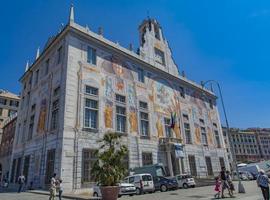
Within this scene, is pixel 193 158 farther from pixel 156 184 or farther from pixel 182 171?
pixel 156 184

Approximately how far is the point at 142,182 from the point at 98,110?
8.78 m

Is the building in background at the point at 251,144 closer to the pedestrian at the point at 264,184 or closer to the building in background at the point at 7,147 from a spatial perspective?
the building in background at the point at 7,147

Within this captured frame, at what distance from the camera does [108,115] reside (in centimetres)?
2523

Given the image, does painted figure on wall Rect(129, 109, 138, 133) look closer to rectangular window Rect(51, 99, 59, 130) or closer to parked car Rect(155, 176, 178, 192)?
parked car Rect(155, 176, 178, 192)

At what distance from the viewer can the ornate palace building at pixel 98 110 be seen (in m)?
22.0

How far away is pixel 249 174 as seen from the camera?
37125 millimetres

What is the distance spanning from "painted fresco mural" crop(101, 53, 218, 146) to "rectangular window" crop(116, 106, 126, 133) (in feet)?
2.00

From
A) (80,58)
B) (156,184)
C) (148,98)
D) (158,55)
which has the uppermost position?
(158,55)

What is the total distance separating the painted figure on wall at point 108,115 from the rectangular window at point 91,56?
504cm

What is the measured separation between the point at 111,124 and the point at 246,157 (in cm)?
9625

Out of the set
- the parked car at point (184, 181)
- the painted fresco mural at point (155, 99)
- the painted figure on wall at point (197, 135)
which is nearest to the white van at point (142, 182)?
the parked car at point (184, 181)

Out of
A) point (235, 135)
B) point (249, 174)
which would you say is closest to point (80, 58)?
point (249, 174)

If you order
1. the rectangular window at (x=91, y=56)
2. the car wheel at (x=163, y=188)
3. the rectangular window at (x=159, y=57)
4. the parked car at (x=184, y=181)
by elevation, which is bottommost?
the car wheel at (x=163, y=188)

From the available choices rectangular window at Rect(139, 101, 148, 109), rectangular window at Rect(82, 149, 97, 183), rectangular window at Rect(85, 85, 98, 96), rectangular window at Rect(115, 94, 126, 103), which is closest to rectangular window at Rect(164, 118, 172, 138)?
rectangular window at Rect(139, 101, 148, 109)
